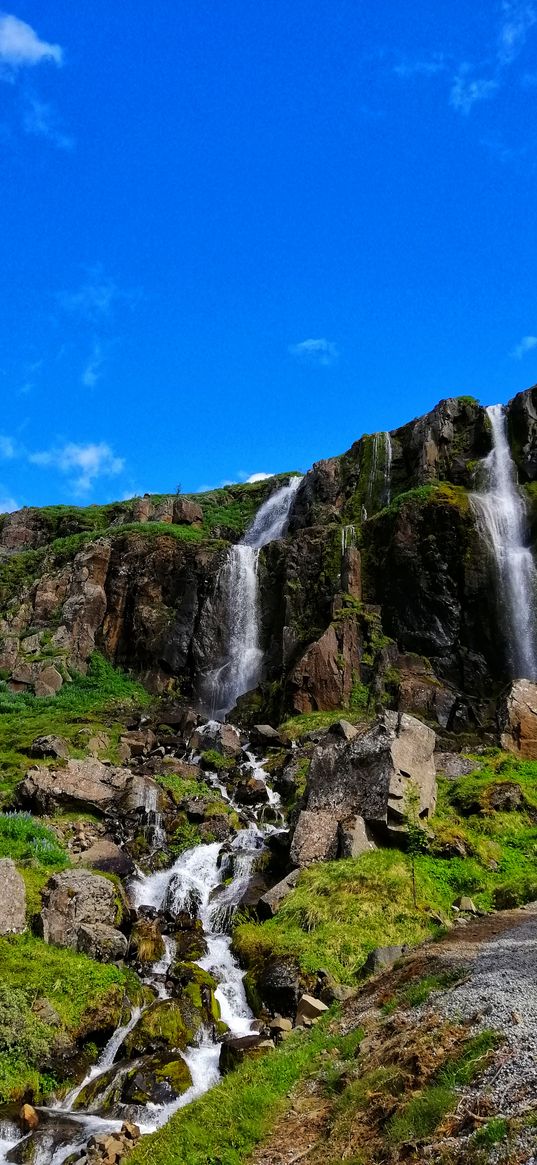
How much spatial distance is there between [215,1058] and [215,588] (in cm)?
3327

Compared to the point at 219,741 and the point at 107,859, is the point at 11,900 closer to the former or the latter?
the point at 107,859

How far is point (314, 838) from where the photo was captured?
16625 millimetres

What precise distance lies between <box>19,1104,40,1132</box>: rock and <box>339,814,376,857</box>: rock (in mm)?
8068

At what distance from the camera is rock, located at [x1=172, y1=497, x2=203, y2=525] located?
182ft

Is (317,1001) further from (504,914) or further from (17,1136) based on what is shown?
(17,1136)

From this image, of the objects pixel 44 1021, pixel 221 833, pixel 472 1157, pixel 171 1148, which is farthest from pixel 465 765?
pixel 472 1157

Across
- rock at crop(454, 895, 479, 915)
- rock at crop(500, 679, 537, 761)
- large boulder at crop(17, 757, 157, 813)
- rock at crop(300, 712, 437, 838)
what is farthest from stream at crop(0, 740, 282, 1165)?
rock at crop(500, 679, 537, 761)

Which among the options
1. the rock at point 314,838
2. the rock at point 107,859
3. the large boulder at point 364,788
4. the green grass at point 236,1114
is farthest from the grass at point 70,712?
the green grass at point 236,1114

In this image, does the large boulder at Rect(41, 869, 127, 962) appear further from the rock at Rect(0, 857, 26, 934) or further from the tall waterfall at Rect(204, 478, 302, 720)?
the tall waterfall at Rect(204, 478, 302, 720)

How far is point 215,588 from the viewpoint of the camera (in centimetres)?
4316

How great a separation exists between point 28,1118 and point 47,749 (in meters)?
16.1

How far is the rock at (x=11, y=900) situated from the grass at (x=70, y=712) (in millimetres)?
7734

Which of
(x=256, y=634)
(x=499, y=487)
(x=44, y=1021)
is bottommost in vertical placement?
(x=44, y=1021)

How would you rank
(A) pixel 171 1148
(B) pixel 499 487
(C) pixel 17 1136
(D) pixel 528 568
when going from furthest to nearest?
1. (B) pixel 499 487
2. (D) pixel 528 568
3. (C) pixel 17 1136
4. (A) pixel 171 1148
